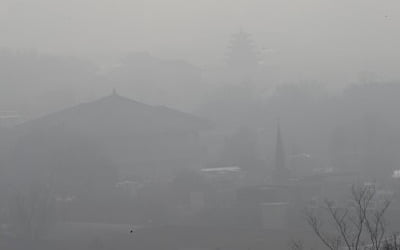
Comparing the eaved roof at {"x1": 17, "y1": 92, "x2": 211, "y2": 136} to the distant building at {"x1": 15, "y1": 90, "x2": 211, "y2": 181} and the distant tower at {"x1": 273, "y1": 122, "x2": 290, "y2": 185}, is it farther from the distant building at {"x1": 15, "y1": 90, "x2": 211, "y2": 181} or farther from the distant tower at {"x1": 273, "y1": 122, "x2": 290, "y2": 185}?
the distant tower at {"x1": 273, "y1": 122, "x2": 290, "y2": 185}

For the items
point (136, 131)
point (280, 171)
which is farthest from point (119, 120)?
point (280, 171)

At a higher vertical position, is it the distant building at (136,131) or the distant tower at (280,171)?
the distant building at (136,131)

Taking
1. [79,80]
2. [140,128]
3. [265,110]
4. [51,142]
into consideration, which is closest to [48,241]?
[51,142]

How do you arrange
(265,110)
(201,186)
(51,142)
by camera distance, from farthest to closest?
(265,110)
(51,142)
(201,186)

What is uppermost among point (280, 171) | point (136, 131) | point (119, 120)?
point (119, 120)

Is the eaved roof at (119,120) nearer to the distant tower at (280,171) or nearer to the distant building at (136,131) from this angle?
the distant building at (136,131)

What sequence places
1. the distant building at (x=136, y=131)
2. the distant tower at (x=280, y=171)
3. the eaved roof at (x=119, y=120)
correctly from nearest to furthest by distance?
1. the distant tower at (x=280, y=171)
2. the distant building at (x=136, y=131)
3. the eaved roof at (x=119, y=120)

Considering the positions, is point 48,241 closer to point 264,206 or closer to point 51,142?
point 264,206

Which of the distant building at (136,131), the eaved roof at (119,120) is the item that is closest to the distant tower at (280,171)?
the distant building at (136,131)

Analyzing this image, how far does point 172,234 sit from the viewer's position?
44.6ft

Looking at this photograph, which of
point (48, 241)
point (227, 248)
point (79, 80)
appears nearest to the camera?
point (227, 248)

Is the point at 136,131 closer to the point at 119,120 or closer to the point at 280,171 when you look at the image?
the point at 119,120

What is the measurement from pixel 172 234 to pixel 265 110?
665 inches

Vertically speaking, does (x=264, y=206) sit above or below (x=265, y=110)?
below
